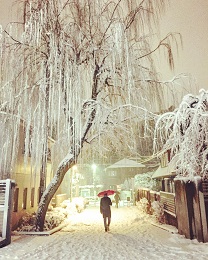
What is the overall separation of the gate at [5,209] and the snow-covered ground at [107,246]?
1.42ft

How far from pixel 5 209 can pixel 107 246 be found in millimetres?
4195

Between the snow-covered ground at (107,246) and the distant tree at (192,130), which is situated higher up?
the distant tree at (192,130)

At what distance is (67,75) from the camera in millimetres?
9930

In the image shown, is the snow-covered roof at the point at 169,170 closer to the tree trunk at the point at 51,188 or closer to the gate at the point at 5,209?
the tree trunk at the point at 51,188

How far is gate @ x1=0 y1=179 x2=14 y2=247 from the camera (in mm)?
8914

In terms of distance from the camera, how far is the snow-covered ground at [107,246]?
7.06 metres

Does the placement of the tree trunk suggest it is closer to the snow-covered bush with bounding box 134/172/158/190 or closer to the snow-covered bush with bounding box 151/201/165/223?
the snow-covered bush with bounding box 151/201/165/223

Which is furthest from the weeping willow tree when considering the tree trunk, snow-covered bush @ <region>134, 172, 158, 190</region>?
snow-covered bush @ <region>134, 172, 158, 190</region>

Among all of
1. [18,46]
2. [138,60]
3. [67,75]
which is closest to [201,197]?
[138,60]

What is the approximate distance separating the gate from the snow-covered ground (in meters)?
0.43

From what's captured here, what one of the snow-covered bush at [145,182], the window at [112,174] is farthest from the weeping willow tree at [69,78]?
the window at [112,174]

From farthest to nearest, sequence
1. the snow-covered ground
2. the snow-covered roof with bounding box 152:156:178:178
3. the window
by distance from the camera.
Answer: the window, the snow-covered roof with bounding box 152:156:178:178, the snow-covered ground

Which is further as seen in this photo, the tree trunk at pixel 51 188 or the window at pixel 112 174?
the window at pixel 112 174

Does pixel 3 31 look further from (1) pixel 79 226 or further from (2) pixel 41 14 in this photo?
(1) pixel 79 226
